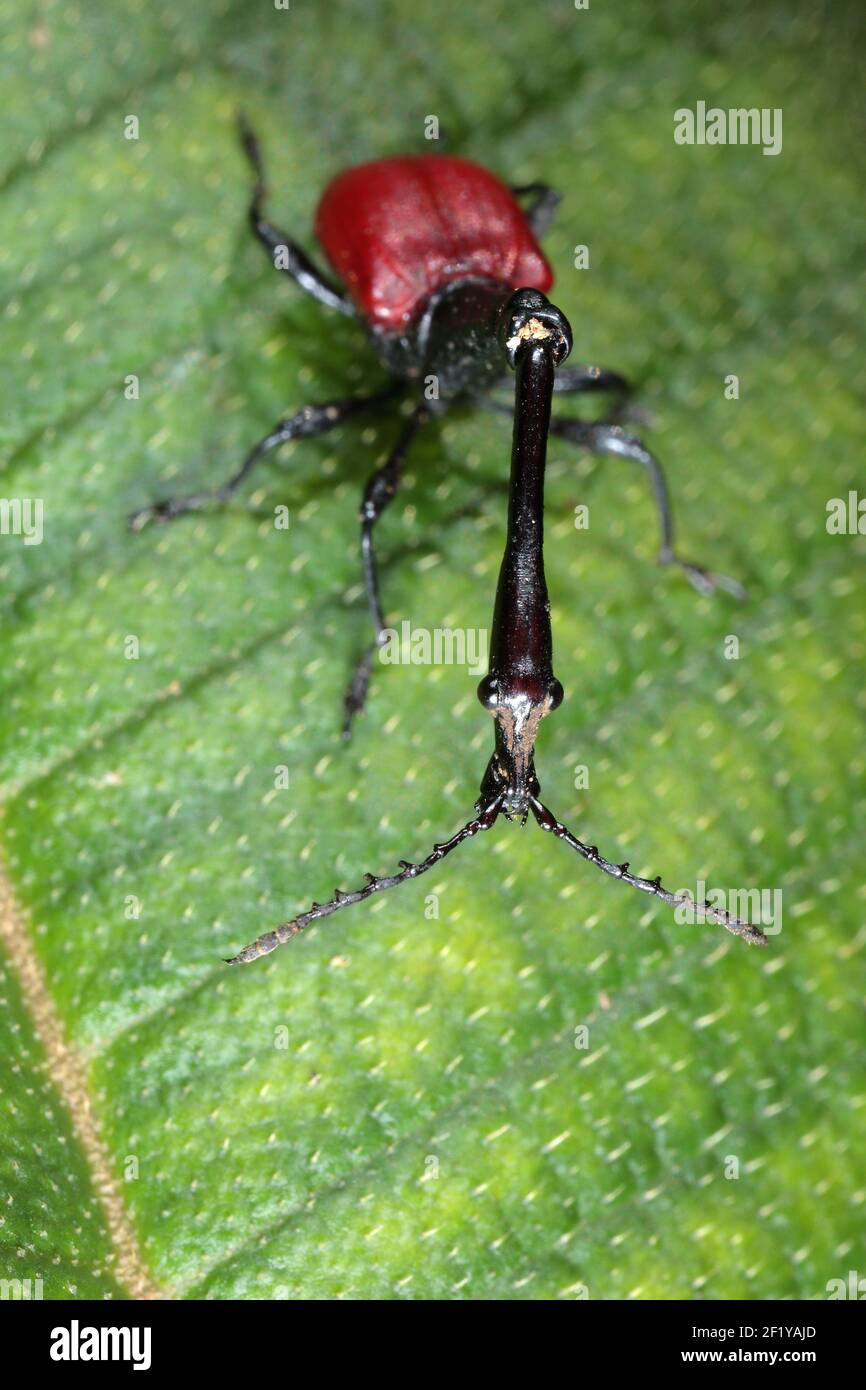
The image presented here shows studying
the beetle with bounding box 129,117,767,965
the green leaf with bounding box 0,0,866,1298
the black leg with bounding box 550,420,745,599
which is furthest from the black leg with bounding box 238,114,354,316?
the black leg with bounding box 550,420,745,599

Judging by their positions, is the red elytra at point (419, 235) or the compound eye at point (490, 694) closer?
the compound eye at point (490, 694)

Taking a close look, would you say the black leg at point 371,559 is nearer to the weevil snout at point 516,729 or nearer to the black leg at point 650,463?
the black leg at point 650,463

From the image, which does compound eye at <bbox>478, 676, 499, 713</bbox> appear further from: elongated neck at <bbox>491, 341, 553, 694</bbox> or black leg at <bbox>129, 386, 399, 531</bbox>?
black leg at <bbox>129, 386, 399, 531</bbox>

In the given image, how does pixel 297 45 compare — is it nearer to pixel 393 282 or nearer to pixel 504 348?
pixel 393 282

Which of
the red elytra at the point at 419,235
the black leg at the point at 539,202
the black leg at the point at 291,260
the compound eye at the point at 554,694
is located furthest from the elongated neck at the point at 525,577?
the black leg at the point at 539,202
